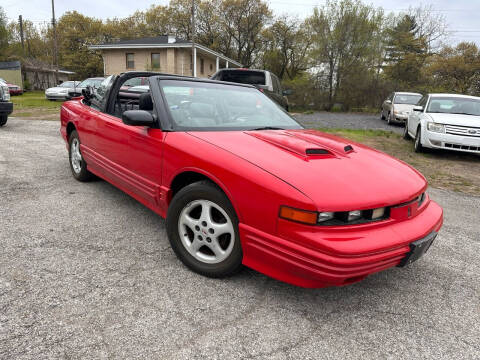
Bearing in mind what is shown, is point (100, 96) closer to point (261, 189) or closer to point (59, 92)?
point (261, 189)

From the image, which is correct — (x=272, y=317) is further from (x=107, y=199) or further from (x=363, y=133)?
(x=363, y=133)

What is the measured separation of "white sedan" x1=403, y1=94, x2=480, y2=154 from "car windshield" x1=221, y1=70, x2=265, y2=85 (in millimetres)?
4307

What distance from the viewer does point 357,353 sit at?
1.76 metres

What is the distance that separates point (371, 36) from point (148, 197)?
29.7 meters

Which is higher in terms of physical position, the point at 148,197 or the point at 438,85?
the point at 438,85

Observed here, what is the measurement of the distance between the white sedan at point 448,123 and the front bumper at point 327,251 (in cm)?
600

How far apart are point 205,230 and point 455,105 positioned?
8014 mm

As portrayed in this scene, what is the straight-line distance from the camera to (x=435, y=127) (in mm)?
7129

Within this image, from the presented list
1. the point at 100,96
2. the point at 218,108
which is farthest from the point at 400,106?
the point at 100,96

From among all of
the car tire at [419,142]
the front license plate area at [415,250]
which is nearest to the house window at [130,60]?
the car tire at [419,142]

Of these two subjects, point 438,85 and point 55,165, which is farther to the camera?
point 438,85

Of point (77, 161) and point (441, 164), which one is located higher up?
point (77, 161)

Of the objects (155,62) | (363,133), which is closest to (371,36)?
(155,62)

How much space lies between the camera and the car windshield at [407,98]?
14.2m
